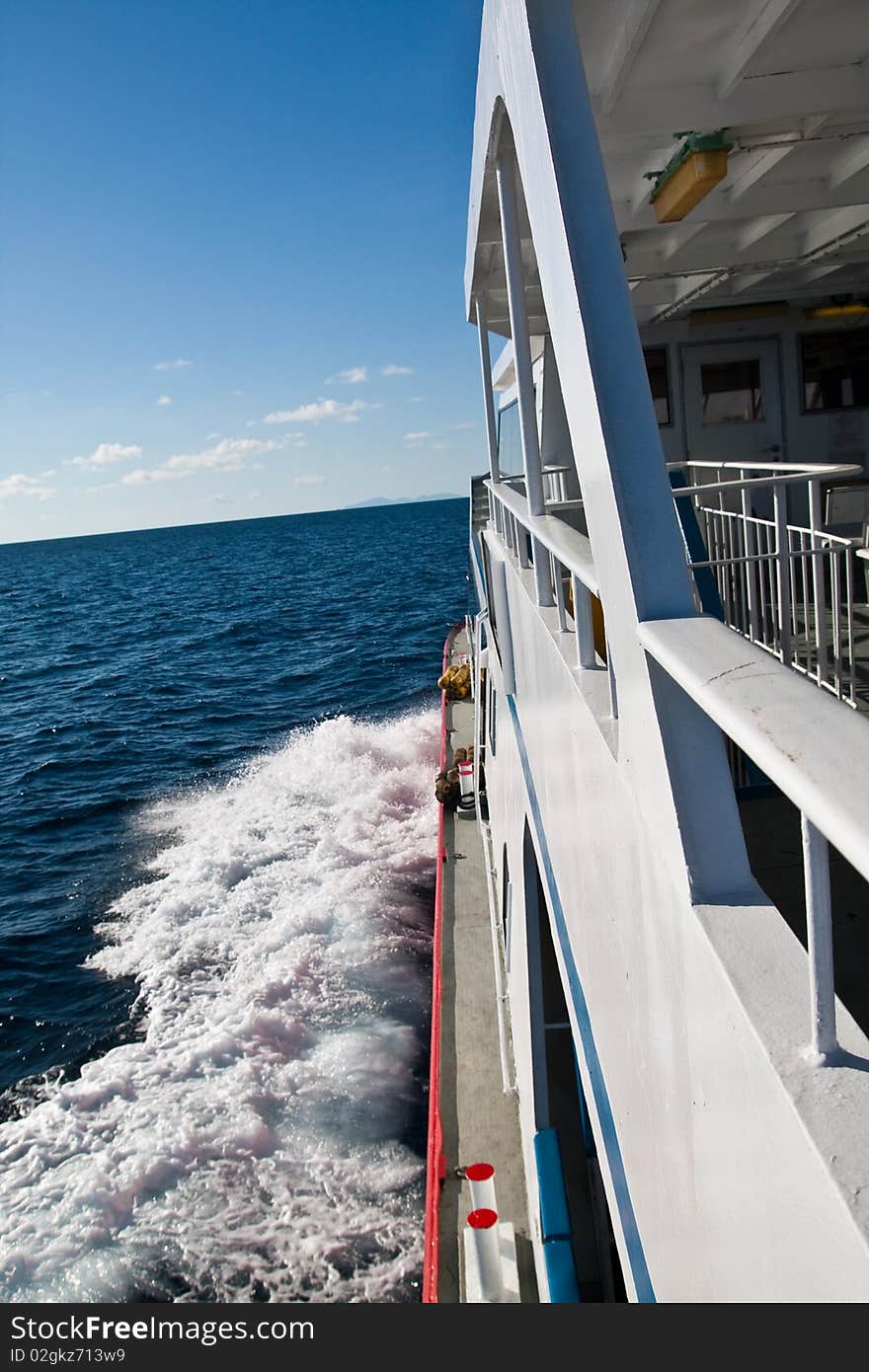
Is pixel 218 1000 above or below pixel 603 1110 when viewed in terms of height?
below

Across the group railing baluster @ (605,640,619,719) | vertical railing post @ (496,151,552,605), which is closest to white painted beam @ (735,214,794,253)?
vertical railing post @ (496,151,552,605)

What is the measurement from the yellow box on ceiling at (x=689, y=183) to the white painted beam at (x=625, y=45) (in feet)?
2.22

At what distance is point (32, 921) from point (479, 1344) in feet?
53.4

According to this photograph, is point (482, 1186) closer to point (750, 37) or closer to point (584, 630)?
point (584, 630)

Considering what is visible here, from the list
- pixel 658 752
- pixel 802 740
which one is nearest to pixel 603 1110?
pixel 658 752

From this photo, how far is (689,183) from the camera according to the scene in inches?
192

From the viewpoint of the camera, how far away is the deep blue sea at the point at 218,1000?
28.6ft

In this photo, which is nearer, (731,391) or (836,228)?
(836,228)

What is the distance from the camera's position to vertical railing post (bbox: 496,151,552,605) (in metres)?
3.80

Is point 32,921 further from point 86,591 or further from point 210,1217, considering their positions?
point 86,591

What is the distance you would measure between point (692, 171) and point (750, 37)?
1007 millimetres

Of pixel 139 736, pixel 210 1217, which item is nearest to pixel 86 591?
pixel 139 736

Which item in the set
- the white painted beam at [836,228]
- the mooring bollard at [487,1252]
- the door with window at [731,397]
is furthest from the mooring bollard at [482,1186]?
the door with window at [731,397]

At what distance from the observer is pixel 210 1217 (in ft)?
29.4
